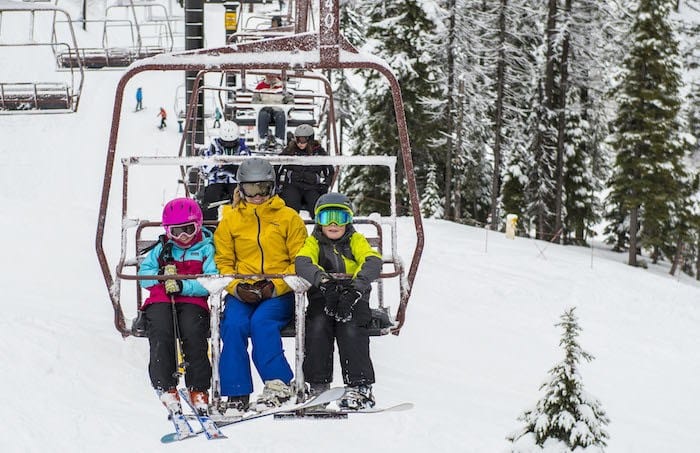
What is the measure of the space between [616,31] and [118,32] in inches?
1163

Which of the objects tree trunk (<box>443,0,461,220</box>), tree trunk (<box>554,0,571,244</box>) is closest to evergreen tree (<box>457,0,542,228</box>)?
tree trunk (<box>443,0,461,220</box>)

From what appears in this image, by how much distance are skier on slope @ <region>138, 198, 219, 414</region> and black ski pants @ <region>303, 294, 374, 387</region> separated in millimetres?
668

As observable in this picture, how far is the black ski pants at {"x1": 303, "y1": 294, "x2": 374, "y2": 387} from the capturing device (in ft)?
17.0

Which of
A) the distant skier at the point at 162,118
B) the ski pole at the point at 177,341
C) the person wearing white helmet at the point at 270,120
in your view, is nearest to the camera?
the ski pole at the point at 177,341

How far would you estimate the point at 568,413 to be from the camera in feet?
20.3

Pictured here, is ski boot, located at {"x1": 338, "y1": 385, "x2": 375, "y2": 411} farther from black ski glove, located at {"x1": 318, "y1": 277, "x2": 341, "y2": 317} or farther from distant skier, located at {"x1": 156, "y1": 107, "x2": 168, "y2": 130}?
distant skier, located at {"x1": 156, "y1": 107, "x2": 168, "y2": 130}

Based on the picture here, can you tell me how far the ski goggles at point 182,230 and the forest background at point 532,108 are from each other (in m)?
20.2

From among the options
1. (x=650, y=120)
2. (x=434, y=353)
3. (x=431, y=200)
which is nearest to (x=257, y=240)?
(x=434, y=353)

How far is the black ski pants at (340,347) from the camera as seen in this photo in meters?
5.19

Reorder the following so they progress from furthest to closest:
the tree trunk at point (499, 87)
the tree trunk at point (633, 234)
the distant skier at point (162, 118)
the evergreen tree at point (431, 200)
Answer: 1. the distant skier at point (162, 118)
2. the evergreen tree at point (431, 200)
3. the tree trunk at point (633, 234)
4. the tree trunk at point (499, 87)

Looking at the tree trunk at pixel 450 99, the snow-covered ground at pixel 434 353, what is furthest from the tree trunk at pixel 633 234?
the snow-covered ground at pixel 434 353

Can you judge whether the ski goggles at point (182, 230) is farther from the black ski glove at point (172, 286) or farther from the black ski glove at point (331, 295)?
the black ski glove at point (331, 295)

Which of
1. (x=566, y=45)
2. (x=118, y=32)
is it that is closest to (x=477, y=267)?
(x=566, y=45)

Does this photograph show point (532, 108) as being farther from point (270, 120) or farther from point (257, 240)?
point (257, 240)
